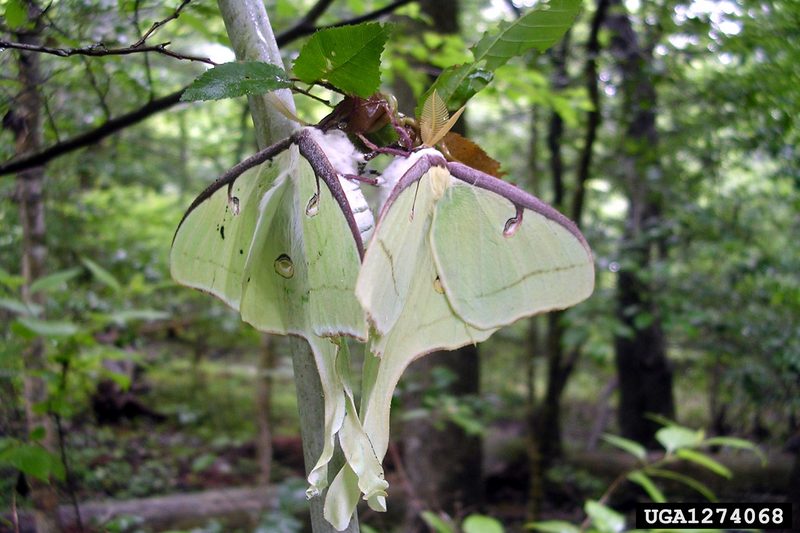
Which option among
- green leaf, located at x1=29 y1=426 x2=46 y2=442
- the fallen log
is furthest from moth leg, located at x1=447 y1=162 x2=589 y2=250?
the fallen log

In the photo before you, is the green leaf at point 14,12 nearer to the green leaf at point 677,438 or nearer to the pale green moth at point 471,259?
the pale green moth at point 471,259

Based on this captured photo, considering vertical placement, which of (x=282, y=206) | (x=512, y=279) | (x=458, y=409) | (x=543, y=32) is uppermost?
(x=543, y=32)

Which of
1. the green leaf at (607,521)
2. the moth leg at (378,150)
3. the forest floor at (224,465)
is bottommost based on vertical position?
the forest floor at (224,465)

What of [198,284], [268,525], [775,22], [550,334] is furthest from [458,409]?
[198,284]

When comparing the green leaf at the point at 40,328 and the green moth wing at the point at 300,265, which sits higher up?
the green moth wing at the point at 300,265

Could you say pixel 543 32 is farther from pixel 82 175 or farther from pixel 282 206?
pixel 82 175

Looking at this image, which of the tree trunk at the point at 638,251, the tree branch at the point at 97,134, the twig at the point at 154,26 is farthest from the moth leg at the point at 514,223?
the tree trunk at the point at 638,251

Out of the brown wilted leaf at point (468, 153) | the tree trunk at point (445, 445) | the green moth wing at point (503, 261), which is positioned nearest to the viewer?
the green moth wing at point (503, 261)
